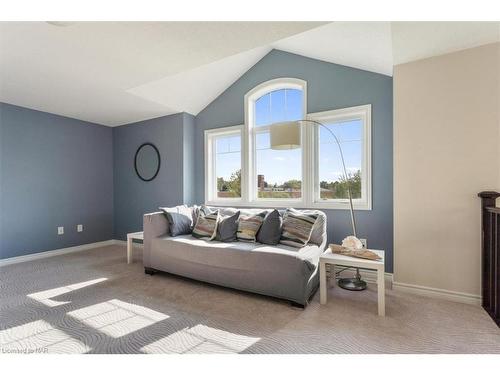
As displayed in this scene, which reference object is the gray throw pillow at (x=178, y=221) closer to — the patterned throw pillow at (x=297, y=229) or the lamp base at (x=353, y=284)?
the patterned throw pillow at (x=297, y=229)

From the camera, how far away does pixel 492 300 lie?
82.9 inches

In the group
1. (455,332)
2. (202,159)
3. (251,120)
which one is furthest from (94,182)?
(455,332)

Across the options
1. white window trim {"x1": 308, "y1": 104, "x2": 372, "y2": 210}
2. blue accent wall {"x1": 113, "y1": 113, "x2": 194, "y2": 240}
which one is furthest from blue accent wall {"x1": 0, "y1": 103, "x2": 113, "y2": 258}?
white window trim {"x1": 308, "y1": 104, "x2": 372, "y2": 210}

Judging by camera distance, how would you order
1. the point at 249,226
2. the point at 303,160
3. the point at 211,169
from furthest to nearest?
the point at 211,169, the point at 303,160, the point at 249,226

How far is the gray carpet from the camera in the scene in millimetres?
1689

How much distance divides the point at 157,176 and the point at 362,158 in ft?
10.8

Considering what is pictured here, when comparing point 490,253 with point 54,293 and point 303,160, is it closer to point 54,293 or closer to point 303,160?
point 303,160

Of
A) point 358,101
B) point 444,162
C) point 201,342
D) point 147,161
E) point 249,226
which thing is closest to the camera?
point 201,342

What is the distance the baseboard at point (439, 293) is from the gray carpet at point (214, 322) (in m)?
0.07

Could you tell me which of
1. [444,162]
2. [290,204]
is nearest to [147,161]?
[290,204]

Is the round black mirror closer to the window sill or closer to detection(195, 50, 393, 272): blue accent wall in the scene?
the window sill

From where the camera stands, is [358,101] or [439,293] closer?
[439,293]

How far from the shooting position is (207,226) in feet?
10.4

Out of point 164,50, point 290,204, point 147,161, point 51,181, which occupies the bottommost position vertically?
point 290,204
